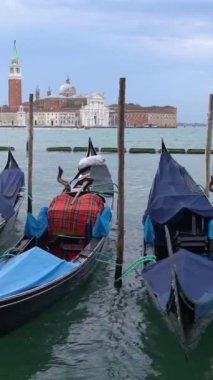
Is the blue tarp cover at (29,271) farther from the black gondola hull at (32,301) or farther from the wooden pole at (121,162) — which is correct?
the wooden pole at (121,162)

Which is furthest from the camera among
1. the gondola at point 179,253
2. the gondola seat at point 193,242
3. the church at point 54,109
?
the church at point 54,109

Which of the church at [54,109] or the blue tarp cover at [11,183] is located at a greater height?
the church at [54,109]

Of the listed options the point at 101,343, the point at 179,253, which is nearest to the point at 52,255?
the point at 101,343

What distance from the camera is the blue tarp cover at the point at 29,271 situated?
442cm

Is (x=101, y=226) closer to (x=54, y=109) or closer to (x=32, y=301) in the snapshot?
(x=32, y=301)

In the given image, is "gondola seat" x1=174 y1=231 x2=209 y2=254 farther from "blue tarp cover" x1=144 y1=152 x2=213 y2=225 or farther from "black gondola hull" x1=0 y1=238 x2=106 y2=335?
"black gondola hull" x1=0 y1=238 x2=106 y2=335

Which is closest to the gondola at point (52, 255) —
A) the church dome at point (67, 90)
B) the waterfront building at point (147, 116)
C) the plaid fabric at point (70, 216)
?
the plaid fabric at point (70, 216)

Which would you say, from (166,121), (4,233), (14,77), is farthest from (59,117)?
(4,233)

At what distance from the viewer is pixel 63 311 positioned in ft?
17.0

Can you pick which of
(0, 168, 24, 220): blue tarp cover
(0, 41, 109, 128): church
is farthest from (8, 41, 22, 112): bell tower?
(0, 168, 24, 220): blue tarp cover

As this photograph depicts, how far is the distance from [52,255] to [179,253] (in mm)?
1102

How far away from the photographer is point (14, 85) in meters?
92.9

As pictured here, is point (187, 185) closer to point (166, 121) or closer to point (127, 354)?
point (127, 354)

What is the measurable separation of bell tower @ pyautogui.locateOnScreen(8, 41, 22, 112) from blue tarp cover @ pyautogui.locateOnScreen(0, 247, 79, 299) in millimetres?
88390
